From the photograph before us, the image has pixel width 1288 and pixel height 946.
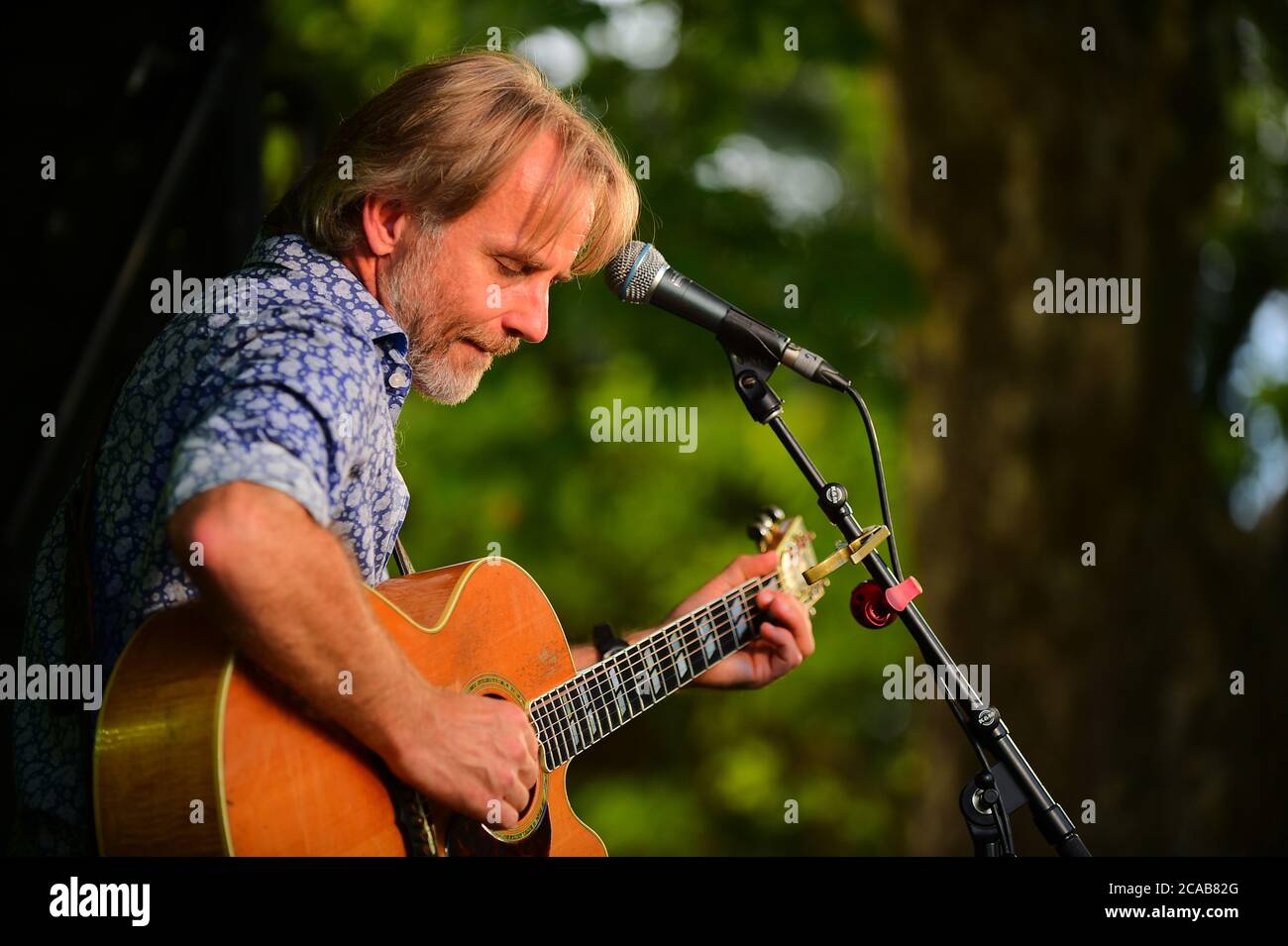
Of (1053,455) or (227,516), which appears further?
(1053,455)

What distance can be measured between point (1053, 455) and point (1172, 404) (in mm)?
651

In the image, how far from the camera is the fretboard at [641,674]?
7.65 ft

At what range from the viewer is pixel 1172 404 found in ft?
19.0

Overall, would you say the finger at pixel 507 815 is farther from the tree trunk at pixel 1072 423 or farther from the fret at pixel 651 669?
the tree trunk at pixel 1072 423

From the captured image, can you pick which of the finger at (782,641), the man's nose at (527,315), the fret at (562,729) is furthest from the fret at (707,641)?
the man's nose at (527,315)

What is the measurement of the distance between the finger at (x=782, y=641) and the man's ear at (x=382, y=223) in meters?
1.10

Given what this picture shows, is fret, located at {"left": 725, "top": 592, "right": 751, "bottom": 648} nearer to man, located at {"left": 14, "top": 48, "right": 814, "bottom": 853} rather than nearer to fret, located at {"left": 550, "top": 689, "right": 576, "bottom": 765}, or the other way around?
man, located at {"left": 14, "top": 48, "right": 814, "bottom": 853}

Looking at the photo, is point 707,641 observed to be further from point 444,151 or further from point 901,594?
point 444,151

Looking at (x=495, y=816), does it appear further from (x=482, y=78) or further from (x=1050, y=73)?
(x=1050, y=73)

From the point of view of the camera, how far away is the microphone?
2.28 metres

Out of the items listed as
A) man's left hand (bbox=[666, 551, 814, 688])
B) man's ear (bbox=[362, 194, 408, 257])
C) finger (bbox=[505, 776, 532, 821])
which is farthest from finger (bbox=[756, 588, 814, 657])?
man's ear (bbox=[362, 194, 408, 257])

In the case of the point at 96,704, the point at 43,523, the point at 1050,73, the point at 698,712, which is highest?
the point at 1050,73

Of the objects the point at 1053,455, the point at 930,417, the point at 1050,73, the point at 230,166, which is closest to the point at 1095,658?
the point at 1053,455

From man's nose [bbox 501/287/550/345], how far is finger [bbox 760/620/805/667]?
0.81m
